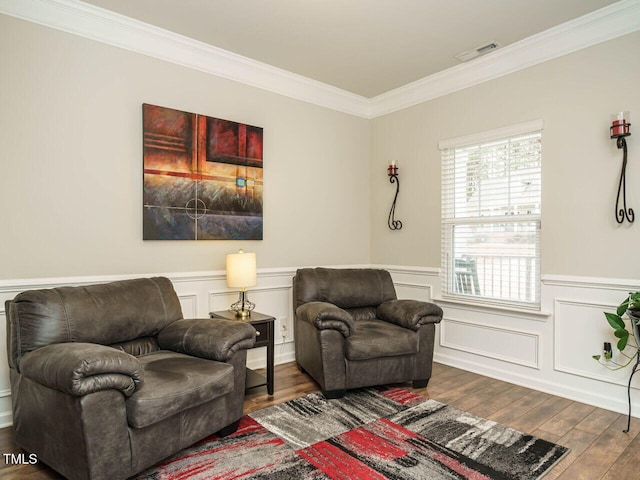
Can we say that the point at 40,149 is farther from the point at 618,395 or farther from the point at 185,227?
the point at 618,395

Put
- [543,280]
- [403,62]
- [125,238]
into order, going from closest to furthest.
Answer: [125,238], [543,280], [403,62]

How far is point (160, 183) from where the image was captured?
3215 mm

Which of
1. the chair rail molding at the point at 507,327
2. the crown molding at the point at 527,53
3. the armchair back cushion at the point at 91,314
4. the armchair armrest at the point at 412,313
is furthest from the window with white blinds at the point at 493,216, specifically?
the armchair back cushion at the point at 91,314

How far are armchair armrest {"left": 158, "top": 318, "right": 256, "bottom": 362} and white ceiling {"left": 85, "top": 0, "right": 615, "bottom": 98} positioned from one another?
2163 mm

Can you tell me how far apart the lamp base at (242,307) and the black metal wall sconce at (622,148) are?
278 cm

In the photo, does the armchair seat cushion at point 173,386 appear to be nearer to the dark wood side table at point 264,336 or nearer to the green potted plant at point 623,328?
the dark wood side table at point 264,336

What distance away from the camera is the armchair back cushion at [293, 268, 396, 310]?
3.65 m

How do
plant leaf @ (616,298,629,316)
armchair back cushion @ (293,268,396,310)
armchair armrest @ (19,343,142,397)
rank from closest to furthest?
armchair armrest @ (19,343,142,397)
plant leaf @ (616,298,629,316)
armchair back cushion @ (293,268,396,310)

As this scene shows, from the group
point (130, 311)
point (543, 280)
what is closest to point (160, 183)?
point (130, 311)

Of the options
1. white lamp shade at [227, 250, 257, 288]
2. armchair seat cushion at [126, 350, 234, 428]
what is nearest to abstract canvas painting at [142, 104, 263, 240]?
white lamp shade at [227, 250, 257, 288]

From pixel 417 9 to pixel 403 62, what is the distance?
0.85 metres

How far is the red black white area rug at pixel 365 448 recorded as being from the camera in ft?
6.96

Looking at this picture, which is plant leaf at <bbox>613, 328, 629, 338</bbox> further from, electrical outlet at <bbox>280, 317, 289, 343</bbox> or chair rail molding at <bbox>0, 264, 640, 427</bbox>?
electrical outlet at <bbox>280, 317, 289, 343</bbox>

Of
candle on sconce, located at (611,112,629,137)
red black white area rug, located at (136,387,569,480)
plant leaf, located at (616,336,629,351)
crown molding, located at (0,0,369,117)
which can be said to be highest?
crown molding, located at (0,0,369,117)
